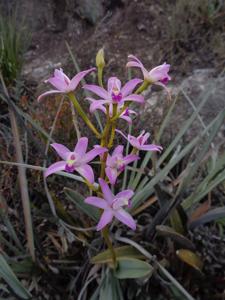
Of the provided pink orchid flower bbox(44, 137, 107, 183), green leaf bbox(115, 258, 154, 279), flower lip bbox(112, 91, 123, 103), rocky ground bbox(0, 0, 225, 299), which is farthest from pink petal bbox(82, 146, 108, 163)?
rocky ground bbox(0, 0, 225, 299)

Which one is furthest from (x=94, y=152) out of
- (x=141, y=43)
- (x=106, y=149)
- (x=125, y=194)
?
(x=141, y=43)

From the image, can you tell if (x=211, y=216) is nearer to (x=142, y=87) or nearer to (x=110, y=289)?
(x=110, y=289)

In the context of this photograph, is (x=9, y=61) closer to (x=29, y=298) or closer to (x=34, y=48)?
(x=34, y=48)

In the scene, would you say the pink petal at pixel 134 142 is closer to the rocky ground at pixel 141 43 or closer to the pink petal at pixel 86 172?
the pink petal at pixel 86 172

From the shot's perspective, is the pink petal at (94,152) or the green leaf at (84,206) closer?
the pink petal at (94,152)

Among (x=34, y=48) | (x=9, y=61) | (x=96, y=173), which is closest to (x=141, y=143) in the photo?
(x=96, y=173)

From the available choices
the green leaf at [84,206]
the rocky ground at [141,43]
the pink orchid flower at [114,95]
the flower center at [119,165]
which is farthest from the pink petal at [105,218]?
the rocky ground at [141,43]
